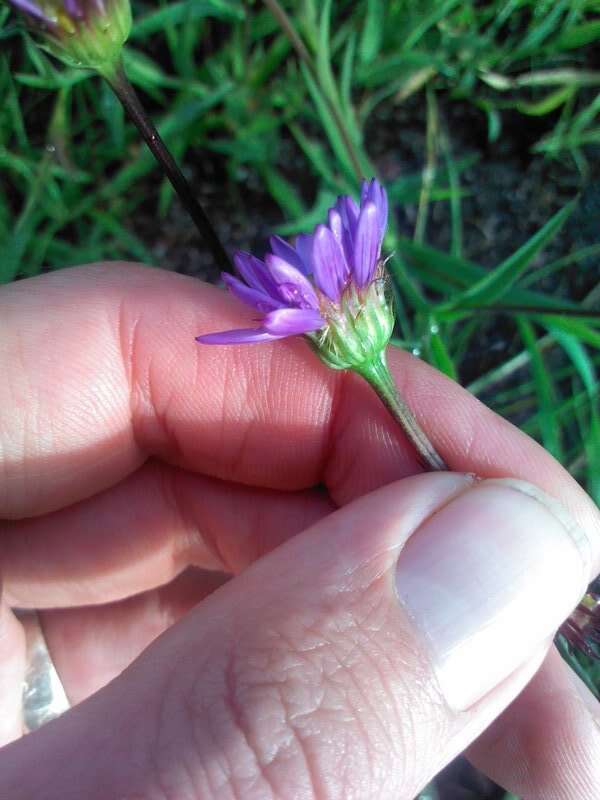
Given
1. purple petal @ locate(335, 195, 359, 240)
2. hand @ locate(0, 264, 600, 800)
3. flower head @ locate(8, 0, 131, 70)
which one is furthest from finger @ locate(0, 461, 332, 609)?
flower head @ locate(8, 0, 131, 70)

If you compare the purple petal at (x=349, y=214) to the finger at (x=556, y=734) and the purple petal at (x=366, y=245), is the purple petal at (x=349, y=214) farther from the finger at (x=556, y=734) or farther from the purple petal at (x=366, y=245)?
the finger at (x=556, y=734)

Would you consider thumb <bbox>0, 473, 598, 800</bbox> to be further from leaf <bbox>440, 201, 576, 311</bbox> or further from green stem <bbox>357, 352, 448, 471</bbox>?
leaf <bbox>440, 201, 576, 311</bbox>

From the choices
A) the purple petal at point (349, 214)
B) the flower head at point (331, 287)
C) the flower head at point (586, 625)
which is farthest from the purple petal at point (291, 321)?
the flower head at point (586, 625)

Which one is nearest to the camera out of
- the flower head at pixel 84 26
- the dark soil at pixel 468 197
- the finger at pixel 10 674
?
the flower head at pixel 84 26

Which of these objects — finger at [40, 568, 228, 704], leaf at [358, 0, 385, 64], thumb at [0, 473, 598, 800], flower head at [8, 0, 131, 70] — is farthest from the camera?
leaf at [358, 0, 385, 64]

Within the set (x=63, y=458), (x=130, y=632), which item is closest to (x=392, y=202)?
Answer: (x=63, y=458)

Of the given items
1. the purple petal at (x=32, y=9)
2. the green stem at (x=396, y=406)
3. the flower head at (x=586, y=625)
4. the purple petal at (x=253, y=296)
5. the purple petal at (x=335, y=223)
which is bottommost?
the flower head at (x=586, y=625)
